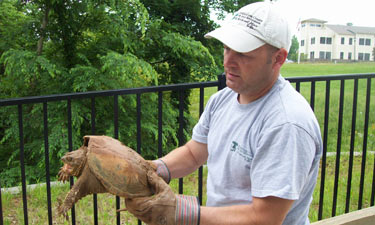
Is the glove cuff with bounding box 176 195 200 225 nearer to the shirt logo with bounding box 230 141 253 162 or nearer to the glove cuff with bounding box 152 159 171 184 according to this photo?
the shirt logo with bounding box 230 141 253 162

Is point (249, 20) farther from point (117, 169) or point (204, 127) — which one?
point (117, 169)

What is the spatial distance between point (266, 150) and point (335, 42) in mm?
61189

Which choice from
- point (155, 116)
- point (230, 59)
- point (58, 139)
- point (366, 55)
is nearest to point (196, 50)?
point (155, 116)

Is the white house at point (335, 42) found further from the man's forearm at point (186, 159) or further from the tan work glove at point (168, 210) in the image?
the tan work glove at point (168, 210)

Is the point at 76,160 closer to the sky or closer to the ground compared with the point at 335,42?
closer to the ground

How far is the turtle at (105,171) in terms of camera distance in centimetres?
121

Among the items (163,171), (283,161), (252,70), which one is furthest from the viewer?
(163,171)

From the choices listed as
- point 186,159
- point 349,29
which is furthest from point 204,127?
point 349,29

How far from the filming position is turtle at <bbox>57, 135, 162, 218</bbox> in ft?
3.95

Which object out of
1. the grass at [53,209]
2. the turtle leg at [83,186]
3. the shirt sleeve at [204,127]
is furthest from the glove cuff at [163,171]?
the grass at [53,209]

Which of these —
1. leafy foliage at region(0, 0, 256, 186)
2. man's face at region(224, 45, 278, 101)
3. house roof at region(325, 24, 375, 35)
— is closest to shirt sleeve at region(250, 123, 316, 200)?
man's face at region(224, 45, 278, 101)

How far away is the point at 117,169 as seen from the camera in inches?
47.8

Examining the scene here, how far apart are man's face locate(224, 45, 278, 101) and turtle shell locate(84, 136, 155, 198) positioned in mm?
458

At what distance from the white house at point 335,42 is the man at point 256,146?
57059 mm
